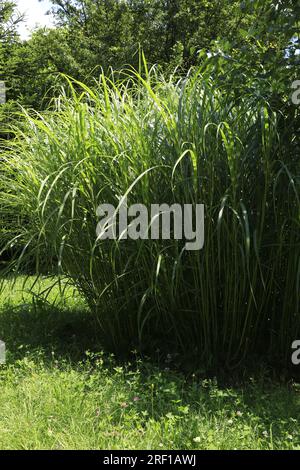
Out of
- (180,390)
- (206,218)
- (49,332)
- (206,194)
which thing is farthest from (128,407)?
(49,332)

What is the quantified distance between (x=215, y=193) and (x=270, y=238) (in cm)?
34

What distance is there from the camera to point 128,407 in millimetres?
2084

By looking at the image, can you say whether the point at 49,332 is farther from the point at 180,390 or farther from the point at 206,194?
the point at 206,194

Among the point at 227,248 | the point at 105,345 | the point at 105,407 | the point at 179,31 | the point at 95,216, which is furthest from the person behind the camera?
the point at 179,31

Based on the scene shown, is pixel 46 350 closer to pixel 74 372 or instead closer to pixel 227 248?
pixel 74 372

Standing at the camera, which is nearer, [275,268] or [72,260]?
[275,268]

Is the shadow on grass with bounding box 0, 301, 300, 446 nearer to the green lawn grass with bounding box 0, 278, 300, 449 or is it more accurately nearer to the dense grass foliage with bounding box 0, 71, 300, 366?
the green lawn grass with bounding box 0, 278, 300, 449

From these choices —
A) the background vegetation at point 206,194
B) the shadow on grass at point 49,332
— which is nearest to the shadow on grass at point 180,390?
the shadow on grass at point 49,332

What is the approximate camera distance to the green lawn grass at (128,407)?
184cm

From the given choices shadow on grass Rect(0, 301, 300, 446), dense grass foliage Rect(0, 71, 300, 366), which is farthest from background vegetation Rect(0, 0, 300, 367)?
shadow on grass Rect(0, 301, 300, 446)

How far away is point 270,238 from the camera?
2.49 metres

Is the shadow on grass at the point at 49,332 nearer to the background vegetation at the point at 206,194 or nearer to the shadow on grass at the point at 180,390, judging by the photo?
the shadow on grass at the point at 180,390
